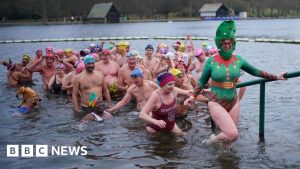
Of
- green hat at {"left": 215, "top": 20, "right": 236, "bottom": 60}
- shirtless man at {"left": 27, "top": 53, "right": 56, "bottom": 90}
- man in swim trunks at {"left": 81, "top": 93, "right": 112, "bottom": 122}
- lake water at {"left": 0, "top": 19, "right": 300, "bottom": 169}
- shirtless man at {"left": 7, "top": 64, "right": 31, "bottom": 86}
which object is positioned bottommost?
lake water at {"left": 0, "top": 19, "right": 300, "bottom": 169}

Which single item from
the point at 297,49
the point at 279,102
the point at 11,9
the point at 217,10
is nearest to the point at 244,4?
the point at 217,10

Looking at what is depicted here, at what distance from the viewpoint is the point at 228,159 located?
710 centimetres

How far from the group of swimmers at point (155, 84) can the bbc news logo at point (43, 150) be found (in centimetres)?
149

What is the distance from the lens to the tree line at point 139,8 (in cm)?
10044

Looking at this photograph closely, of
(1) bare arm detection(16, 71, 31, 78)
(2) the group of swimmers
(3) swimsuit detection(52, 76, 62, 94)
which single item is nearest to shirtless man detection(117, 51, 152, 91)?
(2) the group of swimmers

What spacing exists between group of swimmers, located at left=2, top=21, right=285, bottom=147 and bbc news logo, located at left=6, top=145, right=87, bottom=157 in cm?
149

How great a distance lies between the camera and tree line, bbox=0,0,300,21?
330 feet

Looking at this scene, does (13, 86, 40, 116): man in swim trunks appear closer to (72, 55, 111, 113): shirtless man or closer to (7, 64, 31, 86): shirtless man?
(72, 55, 111, 113): shirtless man

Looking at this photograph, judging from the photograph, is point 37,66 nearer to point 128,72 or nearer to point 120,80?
point 120,80

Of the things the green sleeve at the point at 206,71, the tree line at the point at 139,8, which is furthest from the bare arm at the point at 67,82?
the tree line at the point at 139,8

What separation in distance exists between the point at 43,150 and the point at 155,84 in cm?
330

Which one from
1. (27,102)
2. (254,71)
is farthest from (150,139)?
(27,102)

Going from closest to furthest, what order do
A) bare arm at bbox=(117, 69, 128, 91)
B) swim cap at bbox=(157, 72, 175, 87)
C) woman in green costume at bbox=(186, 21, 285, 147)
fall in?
woman in green costume at bbox=(186, 21, 285, 147) < swim cap at bbox=(157, 72, 175, 87) < bare arm at bbox=(117, 69, 128, 91)

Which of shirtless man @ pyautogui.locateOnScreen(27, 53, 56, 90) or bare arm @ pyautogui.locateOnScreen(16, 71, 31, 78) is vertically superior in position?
shirtless man @ pyautogui.locateOnScreen(27, 53, 56, 90)
